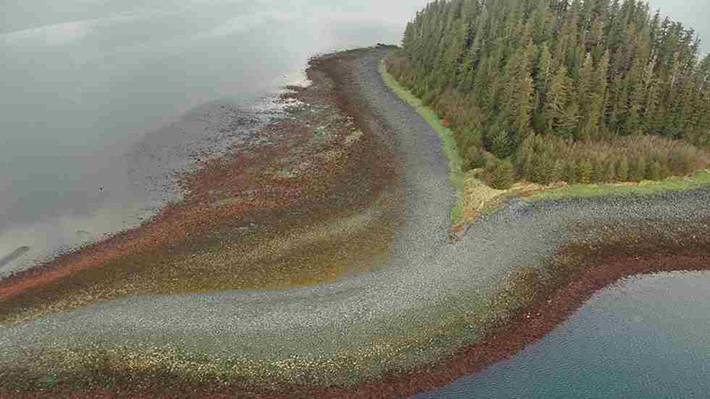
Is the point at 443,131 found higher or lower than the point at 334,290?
higher

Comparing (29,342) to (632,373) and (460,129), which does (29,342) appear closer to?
(632,373)

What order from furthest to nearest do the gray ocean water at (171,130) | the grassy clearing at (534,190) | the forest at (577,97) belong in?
the forest at (577,97) < the grassy clearing at (534,190) < the gray ocean water at (171,130)

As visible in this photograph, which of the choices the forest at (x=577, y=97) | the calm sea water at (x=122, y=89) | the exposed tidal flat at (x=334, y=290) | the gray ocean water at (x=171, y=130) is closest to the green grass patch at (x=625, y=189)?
the forest at (x=577, y=97)

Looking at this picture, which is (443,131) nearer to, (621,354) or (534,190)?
(534,190)

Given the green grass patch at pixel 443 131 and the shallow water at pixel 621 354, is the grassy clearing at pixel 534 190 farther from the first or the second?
the shallow water at pixel 621 354

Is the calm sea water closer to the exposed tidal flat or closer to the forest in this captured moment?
the exposed tidal flat

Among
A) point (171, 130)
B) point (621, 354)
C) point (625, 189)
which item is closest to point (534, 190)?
point (625, 189)

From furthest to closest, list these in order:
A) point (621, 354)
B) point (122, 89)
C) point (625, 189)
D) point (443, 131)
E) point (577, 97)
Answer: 1. point (122, 89)
2. point (443, 131)
3. point (577, 97)
4. point (625, 189)
5. point (621, 354)
